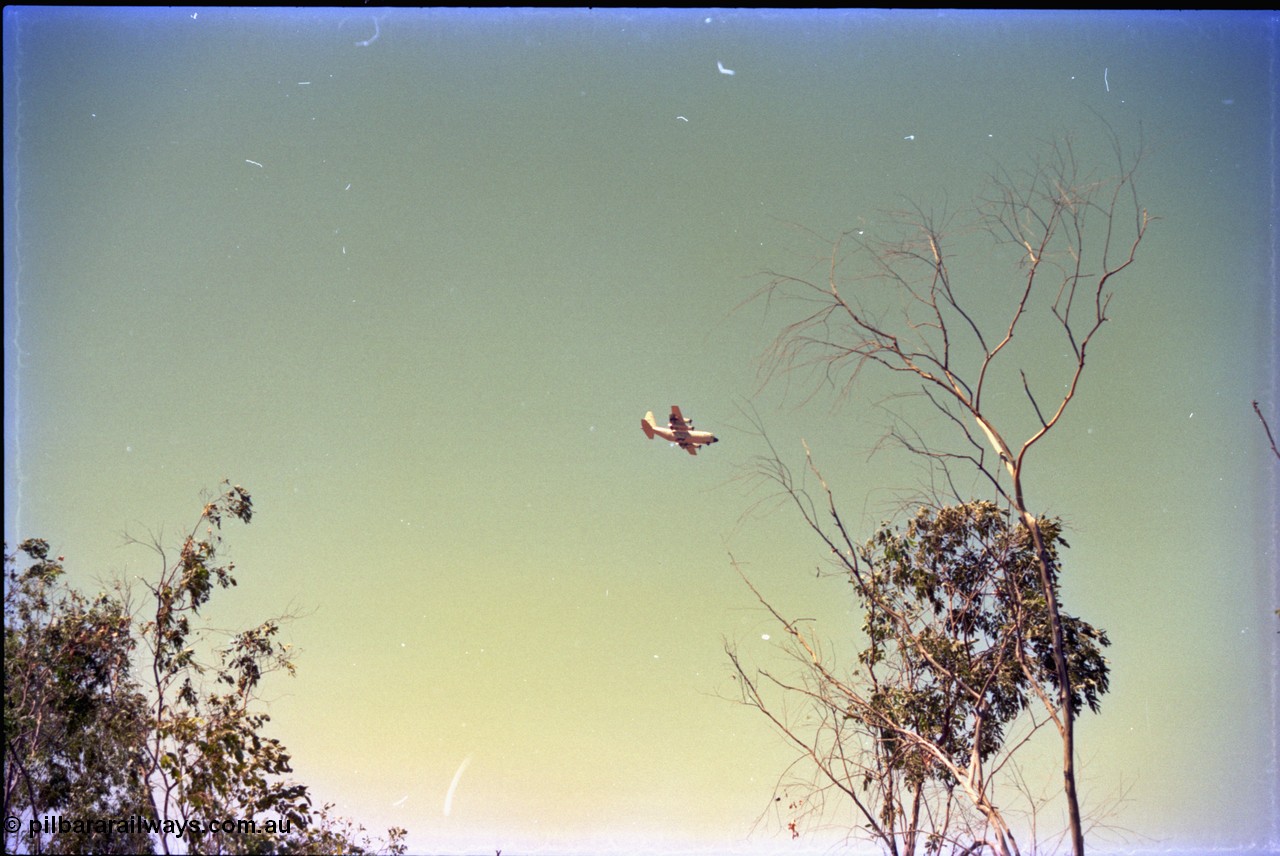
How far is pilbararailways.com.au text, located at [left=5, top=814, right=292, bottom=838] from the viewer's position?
8.47 meters

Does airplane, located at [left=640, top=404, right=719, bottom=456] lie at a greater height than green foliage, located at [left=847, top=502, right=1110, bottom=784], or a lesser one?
greater

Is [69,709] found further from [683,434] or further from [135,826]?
[683,434]

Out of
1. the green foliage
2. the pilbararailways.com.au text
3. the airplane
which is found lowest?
the pilbararailways.com.au text

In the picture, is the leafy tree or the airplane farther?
the airplane

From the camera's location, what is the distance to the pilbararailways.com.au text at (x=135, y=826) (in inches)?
333

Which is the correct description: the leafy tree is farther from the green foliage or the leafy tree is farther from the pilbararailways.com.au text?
the green foliage

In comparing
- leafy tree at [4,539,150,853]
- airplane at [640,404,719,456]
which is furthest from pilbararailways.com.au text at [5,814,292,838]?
airplane at [640,404,719,456]

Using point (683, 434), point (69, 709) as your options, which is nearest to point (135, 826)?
point (69, 709)

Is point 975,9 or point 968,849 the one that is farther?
point 968,849

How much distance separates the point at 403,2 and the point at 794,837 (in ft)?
21.5

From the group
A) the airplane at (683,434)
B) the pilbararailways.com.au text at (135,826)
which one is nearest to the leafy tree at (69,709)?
the pilbararailways.com.au text at (135,826)

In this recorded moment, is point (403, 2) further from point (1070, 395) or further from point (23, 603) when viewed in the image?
point (23, 603)

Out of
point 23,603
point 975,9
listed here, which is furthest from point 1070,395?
point 23,603

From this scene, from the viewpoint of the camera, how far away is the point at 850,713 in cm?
693
